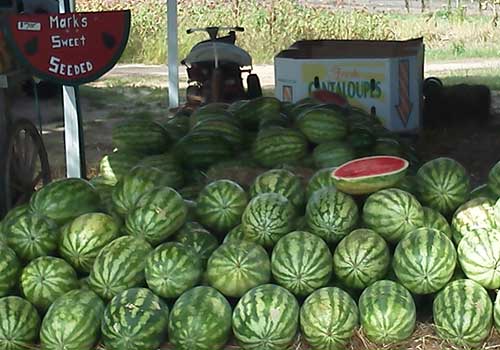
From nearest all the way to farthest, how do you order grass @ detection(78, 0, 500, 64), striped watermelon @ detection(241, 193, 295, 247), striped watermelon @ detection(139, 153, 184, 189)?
1. striped watermelon @ detection(241, 193, 295, 247)
2. striped watermelon @ detection(139, 153, 184, 189)
3. grass @ detection(78, 0, 500, 64)

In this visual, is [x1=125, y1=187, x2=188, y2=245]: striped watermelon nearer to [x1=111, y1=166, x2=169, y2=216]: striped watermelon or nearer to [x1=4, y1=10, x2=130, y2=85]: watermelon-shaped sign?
[x1=111, y1=166, x2=169, y2=216]: striped watermelon

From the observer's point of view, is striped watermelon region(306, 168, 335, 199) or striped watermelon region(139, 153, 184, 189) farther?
striped watermelon region(139, 153, 184, 189)

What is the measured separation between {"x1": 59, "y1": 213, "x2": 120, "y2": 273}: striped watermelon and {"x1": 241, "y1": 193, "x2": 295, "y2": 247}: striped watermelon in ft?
1.98

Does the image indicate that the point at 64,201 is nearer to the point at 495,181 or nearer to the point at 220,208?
the point at 220,208

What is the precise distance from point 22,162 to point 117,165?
165 cm

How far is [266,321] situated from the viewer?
3.16 meters

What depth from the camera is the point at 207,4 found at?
66.5 ft

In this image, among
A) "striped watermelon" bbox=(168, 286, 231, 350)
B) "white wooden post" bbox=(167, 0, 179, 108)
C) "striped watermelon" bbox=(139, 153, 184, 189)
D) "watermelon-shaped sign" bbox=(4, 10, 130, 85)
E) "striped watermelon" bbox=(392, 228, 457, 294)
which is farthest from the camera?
"white wooden post" bbox=(167, 0, 179, 108)

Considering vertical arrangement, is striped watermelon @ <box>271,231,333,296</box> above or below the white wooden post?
below

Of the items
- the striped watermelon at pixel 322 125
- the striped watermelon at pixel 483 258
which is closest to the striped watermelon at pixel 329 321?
the striped watermelon at pixel 483 258

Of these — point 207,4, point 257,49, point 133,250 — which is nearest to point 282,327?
point 133,250

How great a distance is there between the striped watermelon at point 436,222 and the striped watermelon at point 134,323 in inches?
46.0

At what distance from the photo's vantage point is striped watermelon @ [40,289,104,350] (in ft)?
10.5

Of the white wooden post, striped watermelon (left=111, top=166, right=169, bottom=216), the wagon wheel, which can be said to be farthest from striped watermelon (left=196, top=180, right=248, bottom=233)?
the white wooden post
